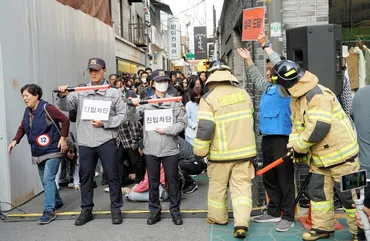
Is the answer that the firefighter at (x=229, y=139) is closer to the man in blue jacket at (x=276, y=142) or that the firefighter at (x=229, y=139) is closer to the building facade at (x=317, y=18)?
the man in blue jacket at (x=276, y=142)

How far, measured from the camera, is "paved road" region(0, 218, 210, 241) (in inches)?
198

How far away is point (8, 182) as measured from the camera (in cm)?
616

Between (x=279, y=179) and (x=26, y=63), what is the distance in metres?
4.24

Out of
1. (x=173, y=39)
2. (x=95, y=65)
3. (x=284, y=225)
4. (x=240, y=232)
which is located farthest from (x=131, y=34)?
(x=240, y=232)

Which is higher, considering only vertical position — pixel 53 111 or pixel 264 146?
pixel 53 111

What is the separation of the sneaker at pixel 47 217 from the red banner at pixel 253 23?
3389mm

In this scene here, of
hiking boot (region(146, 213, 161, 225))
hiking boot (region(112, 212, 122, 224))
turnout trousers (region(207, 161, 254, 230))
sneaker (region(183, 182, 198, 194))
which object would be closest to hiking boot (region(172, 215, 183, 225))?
hiking boot (region(146, 213, 161, 225))

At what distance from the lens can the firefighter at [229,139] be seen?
4.82 m

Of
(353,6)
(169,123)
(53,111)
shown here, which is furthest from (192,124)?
(353,6)

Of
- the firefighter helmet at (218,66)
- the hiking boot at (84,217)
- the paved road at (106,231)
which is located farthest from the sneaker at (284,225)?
the hiking boot at (84,217)

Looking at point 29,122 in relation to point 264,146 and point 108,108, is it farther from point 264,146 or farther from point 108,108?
point 264,146

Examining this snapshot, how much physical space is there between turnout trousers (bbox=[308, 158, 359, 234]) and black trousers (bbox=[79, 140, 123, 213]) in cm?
240

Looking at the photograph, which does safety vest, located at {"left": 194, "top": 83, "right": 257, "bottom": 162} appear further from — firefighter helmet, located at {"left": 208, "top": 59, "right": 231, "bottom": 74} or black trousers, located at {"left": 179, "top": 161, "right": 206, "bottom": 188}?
black trousers, located at {"left": 179, "top": 161, "right": 206, "bottom": 188}

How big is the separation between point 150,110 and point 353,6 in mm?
3887
